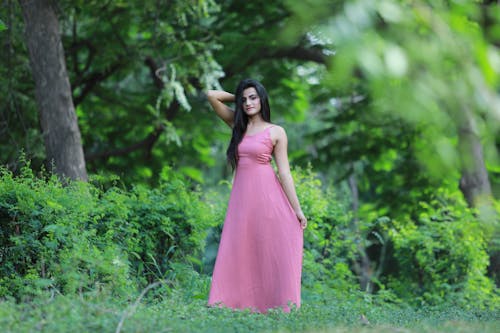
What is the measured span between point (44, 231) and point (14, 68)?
5.59 m

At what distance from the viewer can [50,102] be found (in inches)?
345

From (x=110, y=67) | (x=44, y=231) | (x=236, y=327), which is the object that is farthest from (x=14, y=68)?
(x=236, y=327)

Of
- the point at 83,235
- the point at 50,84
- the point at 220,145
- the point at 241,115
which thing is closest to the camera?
the point at 83,235

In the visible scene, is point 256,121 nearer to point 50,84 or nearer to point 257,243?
point 257,243

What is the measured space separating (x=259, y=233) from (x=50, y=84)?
12.5 ft

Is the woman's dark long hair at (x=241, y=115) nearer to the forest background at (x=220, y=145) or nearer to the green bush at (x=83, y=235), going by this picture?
the forest background at (x=220, y=145)

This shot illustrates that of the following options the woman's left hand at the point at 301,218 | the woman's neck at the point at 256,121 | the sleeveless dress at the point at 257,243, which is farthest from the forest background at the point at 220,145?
the woman's neck at the point at 256,121

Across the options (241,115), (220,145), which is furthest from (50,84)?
(220,145)

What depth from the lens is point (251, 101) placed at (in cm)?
656

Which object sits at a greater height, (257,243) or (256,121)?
(256,121)

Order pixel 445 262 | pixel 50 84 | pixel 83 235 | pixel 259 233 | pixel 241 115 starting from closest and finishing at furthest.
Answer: pixel 83 235, pixel 259 233, pixel 241 115, pixel 50 84, pixel 445 262

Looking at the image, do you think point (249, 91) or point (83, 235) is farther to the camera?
point (249, 91)

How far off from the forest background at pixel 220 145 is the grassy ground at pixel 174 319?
0.10ft

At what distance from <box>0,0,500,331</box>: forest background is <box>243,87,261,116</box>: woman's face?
0.93 m
